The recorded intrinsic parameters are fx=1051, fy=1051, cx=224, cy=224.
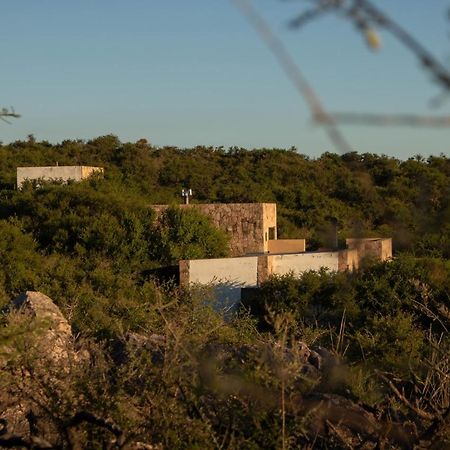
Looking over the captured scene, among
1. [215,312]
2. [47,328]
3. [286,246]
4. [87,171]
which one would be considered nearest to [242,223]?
[286,246]

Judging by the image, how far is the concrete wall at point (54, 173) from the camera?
28.5 meters

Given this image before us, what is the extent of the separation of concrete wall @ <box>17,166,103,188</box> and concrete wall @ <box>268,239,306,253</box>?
569 centimetres

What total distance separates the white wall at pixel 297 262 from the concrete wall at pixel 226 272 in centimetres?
55

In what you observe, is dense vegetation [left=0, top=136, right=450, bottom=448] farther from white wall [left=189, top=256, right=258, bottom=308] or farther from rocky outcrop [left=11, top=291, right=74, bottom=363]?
white wall [left=189, top=256, right=258, bottom=308]

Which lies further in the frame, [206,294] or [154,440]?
[206,294]

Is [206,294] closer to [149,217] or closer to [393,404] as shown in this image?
[149,217]

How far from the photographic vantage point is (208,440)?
16.2 feet

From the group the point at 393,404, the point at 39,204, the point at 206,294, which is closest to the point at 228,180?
the point at 39,204

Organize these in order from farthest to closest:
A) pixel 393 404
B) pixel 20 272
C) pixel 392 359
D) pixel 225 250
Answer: pixel 225 250 < pixel 20 272 < pixel 392 359 < pixel 393 404

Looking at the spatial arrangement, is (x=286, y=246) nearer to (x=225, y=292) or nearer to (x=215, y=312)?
(x=225, y=292)

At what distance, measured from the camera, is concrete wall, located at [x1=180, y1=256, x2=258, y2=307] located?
21.0m

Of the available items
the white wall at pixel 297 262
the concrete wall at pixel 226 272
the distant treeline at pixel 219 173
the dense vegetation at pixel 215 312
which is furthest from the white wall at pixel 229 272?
the distant treeline at pixel 219 173

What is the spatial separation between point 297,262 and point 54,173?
A: 9.52 m

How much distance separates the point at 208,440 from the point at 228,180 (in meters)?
37.0
